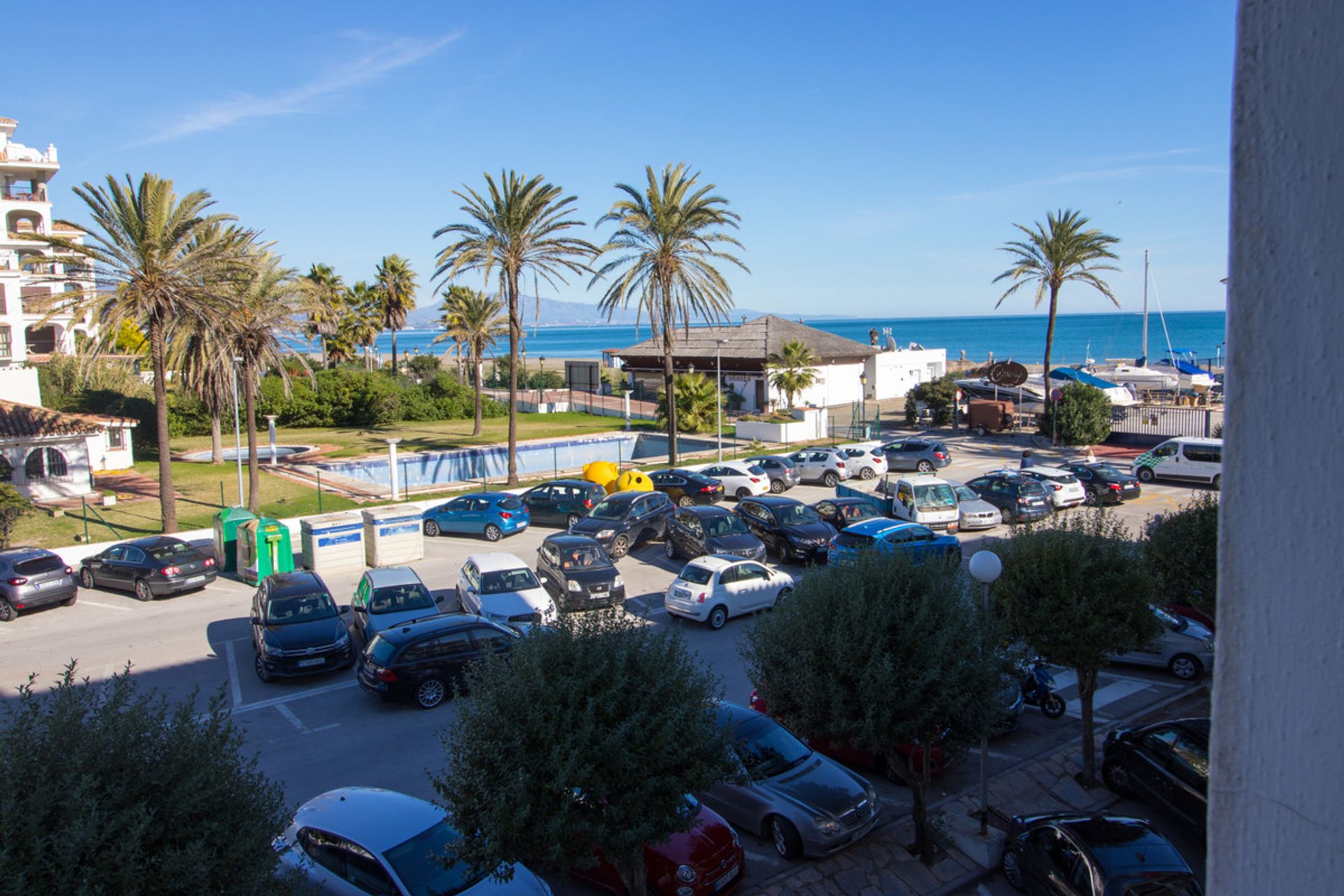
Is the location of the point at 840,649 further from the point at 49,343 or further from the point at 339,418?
the point at 49,343

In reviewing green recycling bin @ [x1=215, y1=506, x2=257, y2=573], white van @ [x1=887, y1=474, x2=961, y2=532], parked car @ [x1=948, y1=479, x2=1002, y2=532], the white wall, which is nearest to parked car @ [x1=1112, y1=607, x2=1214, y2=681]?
white van @ [x1=887, y1=474, x2=961, y2=532]

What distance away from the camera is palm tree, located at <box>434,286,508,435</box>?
171 feet

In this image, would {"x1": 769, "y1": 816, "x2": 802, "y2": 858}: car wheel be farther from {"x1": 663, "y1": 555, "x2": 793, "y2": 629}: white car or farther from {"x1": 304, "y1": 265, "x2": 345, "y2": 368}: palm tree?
{"x1": 304, "y1": 265, "x2": 345, "y2": 368}: palm tree

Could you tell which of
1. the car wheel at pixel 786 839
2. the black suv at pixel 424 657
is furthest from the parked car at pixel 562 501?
the car wheel at pixel 786 839

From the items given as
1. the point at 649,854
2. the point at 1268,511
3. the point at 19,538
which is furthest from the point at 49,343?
the point at 1268,511

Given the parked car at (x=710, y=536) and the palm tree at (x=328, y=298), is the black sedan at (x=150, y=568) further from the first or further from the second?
the palm tree at (x=328, y=298)

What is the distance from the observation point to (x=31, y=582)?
19750 millimetres

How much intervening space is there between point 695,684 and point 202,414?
4947 centimetres

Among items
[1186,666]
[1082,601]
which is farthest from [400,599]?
[1186,666]

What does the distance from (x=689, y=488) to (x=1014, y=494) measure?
986 cm

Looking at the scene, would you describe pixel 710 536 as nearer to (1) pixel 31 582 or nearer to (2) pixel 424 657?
(2) pixel 424 657

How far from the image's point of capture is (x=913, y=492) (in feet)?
83.0

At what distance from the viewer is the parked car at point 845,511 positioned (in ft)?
81.9

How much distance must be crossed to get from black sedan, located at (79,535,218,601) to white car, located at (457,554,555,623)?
7282 mm
